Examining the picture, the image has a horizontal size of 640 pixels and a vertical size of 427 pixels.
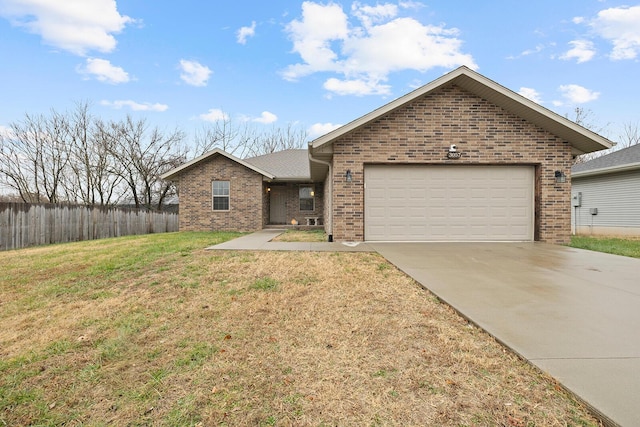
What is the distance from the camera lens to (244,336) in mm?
2848

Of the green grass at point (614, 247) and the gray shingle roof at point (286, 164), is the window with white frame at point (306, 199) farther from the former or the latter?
the green grass at point (614, 247)

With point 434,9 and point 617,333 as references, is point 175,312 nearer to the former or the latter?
point 617,333

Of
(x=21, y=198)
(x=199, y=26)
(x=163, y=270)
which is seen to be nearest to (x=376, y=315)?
(x=163, y=270)

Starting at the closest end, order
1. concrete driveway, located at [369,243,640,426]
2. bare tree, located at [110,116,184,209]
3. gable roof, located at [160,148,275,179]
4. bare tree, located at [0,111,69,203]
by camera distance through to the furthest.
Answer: concrete driveway, located at [369,243,640,426]
gable roof, located at [160,148,275,179]
bare tree, located at [0,111,69,203]
bare tree, located at [110,116,184,209]

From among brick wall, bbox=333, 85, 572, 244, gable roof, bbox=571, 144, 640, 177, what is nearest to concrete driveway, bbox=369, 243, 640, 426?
brick wall, bbox=333, 85, 572, 244

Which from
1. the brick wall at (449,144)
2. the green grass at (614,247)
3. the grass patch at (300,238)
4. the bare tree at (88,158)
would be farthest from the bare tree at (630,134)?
the bare tree at (88,158)

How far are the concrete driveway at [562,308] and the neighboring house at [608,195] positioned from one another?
8.90m

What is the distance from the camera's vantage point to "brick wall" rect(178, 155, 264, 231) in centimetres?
1480

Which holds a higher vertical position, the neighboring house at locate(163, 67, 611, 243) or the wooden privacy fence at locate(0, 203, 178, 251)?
the neighboring house at locate(163, 67, 611, 243)

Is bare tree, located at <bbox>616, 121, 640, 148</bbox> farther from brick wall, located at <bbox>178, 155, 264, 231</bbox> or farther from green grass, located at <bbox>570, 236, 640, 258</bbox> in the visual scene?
brick wall, located at <bbox>178, 155, 264, 231</bbox>

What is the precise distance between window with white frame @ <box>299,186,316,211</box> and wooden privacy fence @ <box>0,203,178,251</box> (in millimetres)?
8736

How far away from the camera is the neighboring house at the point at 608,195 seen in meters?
12.7

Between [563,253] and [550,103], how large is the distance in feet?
85.4

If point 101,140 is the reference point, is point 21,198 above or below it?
below
